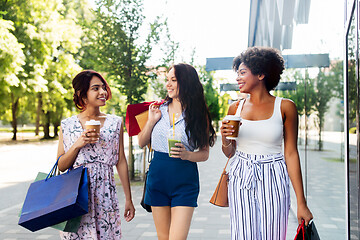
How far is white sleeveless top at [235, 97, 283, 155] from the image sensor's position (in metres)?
2.39

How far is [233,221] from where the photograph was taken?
2.46 metres

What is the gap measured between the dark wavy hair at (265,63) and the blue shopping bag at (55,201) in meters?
1.28

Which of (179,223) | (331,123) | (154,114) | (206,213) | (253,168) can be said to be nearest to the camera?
(253,168)

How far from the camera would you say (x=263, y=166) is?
238 centimetres

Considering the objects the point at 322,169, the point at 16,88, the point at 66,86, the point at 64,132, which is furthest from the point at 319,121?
the point at 66,86

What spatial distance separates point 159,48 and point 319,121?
6.40 meters

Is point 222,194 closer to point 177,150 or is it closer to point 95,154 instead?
point 177,150

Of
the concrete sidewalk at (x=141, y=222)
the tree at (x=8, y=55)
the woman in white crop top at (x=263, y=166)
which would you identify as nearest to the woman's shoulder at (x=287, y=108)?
the woman in white crop top at (x=263, y=166)

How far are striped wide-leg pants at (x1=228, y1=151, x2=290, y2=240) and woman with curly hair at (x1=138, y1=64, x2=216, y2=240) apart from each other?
1.47 feet

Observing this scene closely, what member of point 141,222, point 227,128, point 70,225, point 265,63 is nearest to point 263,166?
point 227,128

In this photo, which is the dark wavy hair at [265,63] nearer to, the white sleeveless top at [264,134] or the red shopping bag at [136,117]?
the white sleeveless top at [264,134]

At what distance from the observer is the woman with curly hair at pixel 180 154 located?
2754mm

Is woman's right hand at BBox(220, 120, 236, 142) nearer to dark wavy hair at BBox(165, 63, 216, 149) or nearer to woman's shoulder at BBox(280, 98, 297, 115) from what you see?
woman's shoulder at BBox(280, 98, 297, 115)

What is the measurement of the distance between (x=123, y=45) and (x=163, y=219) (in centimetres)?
674
